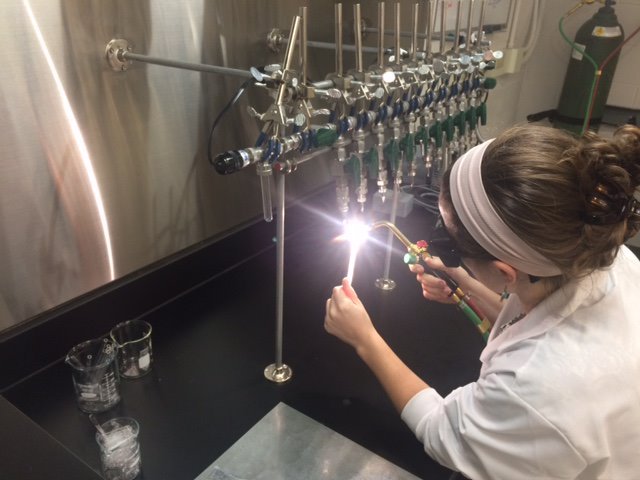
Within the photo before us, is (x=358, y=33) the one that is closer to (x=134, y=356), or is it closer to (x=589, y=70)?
(x=134, y=356)

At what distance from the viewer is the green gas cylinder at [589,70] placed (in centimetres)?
207

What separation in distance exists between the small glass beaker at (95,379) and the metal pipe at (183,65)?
565 mm

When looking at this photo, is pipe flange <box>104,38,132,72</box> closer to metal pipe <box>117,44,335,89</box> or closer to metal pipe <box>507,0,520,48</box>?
metal pipe <box>117,44,335,89</box>

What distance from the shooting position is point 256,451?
0.88 metres

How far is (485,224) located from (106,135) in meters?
0.79

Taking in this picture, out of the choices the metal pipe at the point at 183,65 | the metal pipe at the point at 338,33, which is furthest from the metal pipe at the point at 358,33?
the metal pipe at the point at 183,65

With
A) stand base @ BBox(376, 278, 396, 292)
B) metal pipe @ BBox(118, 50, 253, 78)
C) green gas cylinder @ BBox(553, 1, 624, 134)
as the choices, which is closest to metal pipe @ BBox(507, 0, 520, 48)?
green gas cylinder @ BBox(553, 1, 624, 134)

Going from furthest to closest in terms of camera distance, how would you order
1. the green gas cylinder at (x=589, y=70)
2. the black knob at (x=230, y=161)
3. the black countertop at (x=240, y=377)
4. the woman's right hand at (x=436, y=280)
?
the green gas cylinder at (x=589, y=70), the woman's right hand at (x=436, y=280), the black countertop at (x=240, y=377), the black knob at (x=230, y=161)

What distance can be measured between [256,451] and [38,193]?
65 centimetres

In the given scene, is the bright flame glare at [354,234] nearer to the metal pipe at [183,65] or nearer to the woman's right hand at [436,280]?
the woman's right hand at [436,280]

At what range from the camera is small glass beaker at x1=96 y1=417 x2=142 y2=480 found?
0.80m

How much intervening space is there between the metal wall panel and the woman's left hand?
0.51m

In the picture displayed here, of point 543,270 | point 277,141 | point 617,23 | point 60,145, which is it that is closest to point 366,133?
point 277,141

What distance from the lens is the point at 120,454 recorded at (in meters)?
0.80
